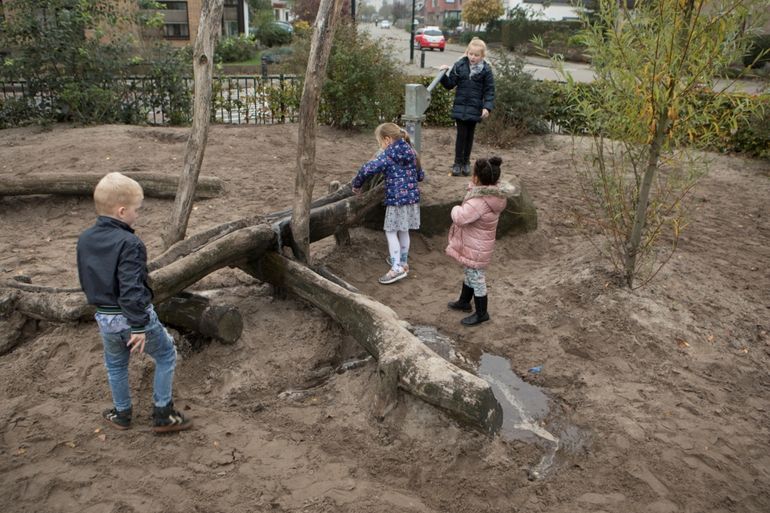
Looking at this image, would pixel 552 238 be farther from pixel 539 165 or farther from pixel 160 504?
pixel 160 504

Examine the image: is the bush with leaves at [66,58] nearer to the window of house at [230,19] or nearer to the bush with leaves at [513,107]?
the bush with leaves at [513,107]

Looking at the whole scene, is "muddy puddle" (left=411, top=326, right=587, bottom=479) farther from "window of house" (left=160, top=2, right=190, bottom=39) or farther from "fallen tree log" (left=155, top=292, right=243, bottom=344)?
"window of house" (left=160, top=2, right=190, bottom=39)

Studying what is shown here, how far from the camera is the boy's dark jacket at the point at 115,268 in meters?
2.97

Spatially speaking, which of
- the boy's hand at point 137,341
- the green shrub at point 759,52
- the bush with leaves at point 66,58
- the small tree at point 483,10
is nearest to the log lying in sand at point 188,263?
the boy's hand at point 137,341

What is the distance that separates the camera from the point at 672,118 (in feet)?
14.7

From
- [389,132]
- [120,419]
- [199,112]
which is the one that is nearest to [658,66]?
[389,132]

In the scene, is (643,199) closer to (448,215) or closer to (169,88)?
(448,215)

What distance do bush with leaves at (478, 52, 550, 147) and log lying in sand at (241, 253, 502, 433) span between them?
662cm

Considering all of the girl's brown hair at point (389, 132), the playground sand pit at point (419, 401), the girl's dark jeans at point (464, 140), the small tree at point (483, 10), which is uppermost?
the small tree at point (483, 10)

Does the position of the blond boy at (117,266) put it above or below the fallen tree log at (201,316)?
above

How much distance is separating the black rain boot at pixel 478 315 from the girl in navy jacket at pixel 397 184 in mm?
961

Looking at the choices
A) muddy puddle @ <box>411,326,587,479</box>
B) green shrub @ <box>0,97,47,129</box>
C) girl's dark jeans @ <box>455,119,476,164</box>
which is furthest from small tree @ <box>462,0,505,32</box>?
muddy puddle @ <box>411,326,587,479</box>

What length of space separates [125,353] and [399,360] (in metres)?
1.47

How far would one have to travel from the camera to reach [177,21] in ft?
94.4
